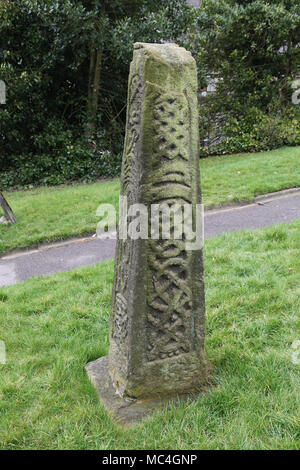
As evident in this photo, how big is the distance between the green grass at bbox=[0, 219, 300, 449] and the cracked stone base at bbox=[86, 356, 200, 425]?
0.20 ft

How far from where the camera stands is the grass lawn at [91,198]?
19.9 ft

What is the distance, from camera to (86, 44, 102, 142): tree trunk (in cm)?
1038

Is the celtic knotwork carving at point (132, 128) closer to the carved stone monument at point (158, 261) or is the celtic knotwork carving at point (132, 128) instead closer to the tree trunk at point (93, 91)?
the carved stone monument at point (158, 261)

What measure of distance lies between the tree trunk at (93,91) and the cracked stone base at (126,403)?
9372mm

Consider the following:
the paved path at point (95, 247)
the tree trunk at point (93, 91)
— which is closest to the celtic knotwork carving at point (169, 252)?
the paved path at point (95, 247)

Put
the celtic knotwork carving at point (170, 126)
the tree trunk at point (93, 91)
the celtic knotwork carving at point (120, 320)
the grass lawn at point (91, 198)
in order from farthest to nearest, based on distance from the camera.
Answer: the tree trunk at point (93, 91) → the grass lawn at point (91, 198) → the celtic knotwork carving at point (120, 320) → the celtic knotwork carving at point (170, 126)

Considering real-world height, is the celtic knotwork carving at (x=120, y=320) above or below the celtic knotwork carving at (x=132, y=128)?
below

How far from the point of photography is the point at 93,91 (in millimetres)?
10719

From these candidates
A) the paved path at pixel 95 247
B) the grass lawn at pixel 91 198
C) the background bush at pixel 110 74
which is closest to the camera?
the paved path at pixel 95 247

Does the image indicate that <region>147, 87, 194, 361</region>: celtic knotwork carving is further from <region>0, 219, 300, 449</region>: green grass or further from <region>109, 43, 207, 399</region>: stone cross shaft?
<region>0, 219, 300, 449</region>: green grass

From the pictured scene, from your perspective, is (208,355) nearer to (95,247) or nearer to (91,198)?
(95,247)

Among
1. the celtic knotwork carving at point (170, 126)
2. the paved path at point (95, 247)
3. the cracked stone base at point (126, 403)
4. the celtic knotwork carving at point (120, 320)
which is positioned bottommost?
the paved path at point (95, 247)
